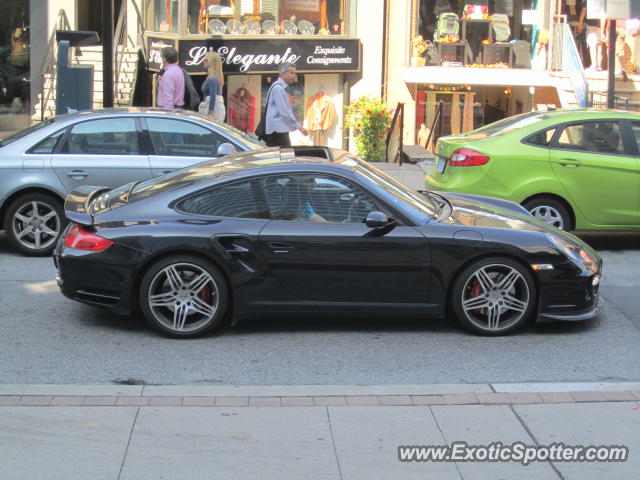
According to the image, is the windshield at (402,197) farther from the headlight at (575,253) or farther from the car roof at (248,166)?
the headlight at (575,253)

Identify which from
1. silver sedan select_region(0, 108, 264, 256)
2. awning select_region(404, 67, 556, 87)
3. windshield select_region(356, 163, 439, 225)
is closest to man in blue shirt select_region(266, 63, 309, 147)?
silver sedan select_region(0, 108, 264, 256)

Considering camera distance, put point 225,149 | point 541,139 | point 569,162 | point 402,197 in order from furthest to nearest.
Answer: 1. point 541,139
2. point 569,162
3. point 225,149
4. point 402,197

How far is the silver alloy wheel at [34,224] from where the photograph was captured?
9781 mm

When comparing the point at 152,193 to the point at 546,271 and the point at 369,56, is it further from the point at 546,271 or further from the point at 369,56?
the point at 369,56

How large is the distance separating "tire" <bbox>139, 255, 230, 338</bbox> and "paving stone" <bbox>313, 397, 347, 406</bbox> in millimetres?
1471

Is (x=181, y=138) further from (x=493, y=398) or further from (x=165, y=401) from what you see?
(x=493, y=398)

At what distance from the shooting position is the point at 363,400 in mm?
5754

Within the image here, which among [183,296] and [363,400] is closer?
[363,400]

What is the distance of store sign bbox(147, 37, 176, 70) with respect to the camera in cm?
1948

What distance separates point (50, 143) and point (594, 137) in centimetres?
585

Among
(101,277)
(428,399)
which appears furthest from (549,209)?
(101,277)

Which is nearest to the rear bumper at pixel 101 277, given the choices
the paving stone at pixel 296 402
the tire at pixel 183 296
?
the tire at pixel 183 296

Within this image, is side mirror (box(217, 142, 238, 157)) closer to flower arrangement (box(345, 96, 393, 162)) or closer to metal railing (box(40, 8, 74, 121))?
flower arrangement (box(345, 96, 393, 162))

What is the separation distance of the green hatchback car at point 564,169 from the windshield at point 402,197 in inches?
105
